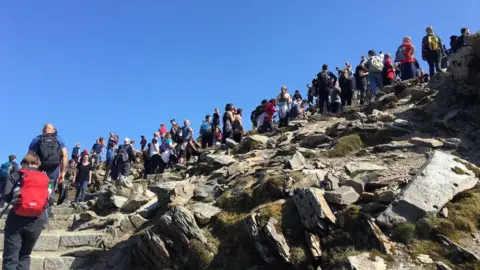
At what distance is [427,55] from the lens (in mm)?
18109

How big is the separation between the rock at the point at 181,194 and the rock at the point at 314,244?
4475mm

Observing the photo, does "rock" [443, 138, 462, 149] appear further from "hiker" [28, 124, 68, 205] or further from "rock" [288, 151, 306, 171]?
"hiker" [28, 124, 68, 205]

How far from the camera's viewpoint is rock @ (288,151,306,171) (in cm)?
1027

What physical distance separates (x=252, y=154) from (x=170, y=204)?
4.33m

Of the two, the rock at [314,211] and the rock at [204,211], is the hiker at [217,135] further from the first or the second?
the rock at [314,211]

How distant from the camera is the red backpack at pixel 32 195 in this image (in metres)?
6.82

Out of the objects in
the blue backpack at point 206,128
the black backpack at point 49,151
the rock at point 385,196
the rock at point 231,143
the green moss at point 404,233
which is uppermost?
the blue backpack at point 206,128

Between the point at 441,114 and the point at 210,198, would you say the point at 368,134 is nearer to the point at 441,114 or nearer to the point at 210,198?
the point at 441,114

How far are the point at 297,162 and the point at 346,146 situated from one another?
6.85 feet

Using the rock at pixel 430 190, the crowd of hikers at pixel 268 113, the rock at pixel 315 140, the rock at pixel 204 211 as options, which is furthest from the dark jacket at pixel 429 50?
the rock at pixel 204 211

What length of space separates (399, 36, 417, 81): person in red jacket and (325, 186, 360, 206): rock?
12.9m

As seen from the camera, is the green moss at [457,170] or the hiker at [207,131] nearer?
the green moss at [457,170]

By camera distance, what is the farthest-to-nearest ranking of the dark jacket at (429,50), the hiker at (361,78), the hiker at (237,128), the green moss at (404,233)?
the hiker at (237,128) < the hiker at (361,78) < the dark jacket at (429,50) < the green moss at (404,233)

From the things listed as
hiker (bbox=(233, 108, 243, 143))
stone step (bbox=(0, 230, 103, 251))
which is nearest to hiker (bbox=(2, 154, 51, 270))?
stone step (bbox=(0, 230, 103, 251))
